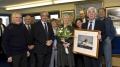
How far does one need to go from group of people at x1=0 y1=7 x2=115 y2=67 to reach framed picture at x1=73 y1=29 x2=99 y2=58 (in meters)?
0.09

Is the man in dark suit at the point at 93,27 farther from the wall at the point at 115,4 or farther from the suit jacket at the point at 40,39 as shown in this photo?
the wall at the point at 115,4

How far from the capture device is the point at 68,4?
24.2 ft

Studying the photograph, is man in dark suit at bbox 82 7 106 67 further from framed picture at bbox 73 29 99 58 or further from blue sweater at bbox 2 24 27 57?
blue sweater at bbox 2 24 27 57

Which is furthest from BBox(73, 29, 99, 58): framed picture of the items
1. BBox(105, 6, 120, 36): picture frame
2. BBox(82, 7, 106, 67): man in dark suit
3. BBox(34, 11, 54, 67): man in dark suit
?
BBox(105, 6, 120, 36): picture frame

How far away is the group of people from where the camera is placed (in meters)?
2.92

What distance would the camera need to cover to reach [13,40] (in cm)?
300

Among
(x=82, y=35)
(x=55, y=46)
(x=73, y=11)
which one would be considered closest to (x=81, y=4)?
(x=73, y=11)

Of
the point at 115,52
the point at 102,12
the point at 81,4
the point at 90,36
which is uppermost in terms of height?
the point at 81,4

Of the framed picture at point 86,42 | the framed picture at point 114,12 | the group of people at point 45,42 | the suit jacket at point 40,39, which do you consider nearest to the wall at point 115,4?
the framed picture at point 114,12

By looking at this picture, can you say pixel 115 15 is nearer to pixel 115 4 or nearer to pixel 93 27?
pixel 115 4

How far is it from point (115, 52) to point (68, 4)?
11.9ft

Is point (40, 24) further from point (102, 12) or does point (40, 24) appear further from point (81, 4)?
point (81, 4)

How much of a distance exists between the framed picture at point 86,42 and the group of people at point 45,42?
0.31 feet

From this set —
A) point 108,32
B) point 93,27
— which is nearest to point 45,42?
point 93,27
